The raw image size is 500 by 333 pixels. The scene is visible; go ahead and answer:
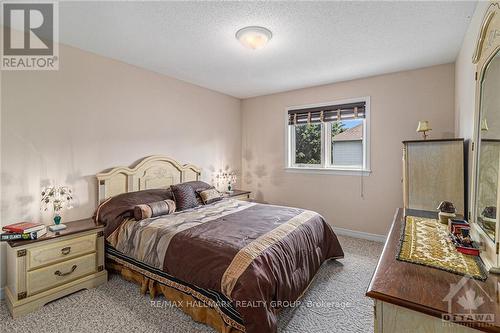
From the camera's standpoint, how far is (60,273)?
2205 millimetres

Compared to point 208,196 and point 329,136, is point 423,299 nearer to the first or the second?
point 208,196

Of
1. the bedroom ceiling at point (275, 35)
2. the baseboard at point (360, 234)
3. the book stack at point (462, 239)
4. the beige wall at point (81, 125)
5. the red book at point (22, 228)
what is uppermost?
the bedroom ceiling at point (275, 35)

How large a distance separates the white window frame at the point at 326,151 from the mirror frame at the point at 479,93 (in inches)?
84.0

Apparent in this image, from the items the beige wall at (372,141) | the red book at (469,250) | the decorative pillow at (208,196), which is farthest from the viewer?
the decorative pillow at (208,196)

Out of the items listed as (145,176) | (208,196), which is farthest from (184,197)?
(145,176)

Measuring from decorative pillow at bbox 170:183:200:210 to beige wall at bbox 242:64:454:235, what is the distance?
75.7 inches

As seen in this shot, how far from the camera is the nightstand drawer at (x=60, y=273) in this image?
2.06 meters

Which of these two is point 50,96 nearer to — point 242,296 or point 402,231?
point 242,296

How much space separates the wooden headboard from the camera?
2.90m

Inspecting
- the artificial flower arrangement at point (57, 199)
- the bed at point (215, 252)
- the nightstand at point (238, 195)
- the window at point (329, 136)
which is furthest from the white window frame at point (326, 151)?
the artificial flower arrangement at point (57, 199)

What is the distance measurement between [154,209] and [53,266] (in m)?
0.99

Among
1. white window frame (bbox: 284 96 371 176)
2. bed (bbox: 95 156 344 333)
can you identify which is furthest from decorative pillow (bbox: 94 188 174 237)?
white window frame (bbox: 284 96 371 176)

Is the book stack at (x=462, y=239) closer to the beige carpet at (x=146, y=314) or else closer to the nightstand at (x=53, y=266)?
the beige carpet at (x=146, y=314)

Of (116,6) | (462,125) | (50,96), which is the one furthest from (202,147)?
(462,125)
